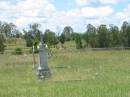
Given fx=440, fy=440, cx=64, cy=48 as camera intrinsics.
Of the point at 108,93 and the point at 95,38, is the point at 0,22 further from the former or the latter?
the point at 108,93

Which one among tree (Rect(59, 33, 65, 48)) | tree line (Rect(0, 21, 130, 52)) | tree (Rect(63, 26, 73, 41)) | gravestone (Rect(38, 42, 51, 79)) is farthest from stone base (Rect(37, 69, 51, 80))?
tree (Rect(63, 26, 73, 41))

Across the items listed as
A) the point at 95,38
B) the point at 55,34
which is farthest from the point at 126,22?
the point at 55,34

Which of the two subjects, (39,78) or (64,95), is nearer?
(64,95)

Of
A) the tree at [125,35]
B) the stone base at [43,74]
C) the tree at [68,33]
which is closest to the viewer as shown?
the stone base at [43,74]

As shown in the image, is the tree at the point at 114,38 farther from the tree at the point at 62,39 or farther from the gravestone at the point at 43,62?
the gravestone at the point at 43,62

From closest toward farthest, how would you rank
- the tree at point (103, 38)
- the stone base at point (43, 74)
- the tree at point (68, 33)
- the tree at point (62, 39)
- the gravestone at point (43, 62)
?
1. the stone base at point (43, 74)
2. the gravestone at point (43, 62)
3. the tree at point (103, 38)
4. the tree at point (62, 39)
5. the tree at point (68, 33)

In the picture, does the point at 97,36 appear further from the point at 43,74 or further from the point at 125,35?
the point at 43,74

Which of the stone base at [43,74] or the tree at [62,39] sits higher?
the tree at [62,39]

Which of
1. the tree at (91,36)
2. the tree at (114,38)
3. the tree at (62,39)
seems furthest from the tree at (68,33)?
the tree at (114,38)

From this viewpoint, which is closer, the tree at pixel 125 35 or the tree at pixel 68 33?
the tree at pixel 125 35

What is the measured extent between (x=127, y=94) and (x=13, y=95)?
365cm

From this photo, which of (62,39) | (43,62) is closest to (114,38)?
(62,39)

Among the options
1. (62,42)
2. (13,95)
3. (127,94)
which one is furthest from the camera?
(62,42)

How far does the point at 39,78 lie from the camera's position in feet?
70.6
